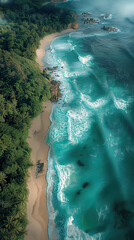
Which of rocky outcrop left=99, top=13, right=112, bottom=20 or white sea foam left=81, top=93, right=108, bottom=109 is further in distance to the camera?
rocky outcrop left=99, top=13, right=112, bottom=20

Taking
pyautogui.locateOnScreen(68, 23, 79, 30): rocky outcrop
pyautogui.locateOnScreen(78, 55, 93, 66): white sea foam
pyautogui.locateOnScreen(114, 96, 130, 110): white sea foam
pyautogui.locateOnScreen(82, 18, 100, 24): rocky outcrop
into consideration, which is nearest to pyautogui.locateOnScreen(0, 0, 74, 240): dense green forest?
pyautogui.locateOnScreen(68, 23, 79, 30): rocky outcrop

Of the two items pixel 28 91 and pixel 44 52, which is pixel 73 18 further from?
pixel 28 91

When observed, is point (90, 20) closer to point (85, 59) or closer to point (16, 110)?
point (85, 59)

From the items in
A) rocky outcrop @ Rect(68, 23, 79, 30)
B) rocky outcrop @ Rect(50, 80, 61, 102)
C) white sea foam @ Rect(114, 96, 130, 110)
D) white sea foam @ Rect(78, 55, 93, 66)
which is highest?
rocky outcrop @ Rect(68, 23, 79, 30)

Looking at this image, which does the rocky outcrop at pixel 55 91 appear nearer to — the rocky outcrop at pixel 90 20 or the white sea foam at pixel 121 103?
the white sea foam at pixel 121 103

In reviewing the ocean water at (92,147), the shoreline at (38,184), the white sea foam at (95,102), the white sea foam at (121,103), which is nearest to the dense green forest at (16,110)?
the shoreline at (38,184)

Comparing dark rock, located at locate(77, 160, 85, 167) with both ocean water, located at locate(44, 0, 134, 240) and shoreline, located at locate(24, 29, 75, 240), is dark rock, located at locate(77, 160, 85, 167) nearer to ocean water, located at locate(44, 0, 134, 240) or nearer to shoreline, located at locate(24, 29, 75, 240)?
ocean water, located at locate(44, 0, 134, 240)

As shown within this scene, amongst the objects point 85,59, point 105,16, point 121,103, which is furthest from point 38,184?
point 105,16

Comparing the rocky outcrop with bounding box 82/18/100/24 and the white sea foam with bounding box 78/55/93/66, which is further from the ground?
the rocky outcrop with bounding box 82/18/100/24
